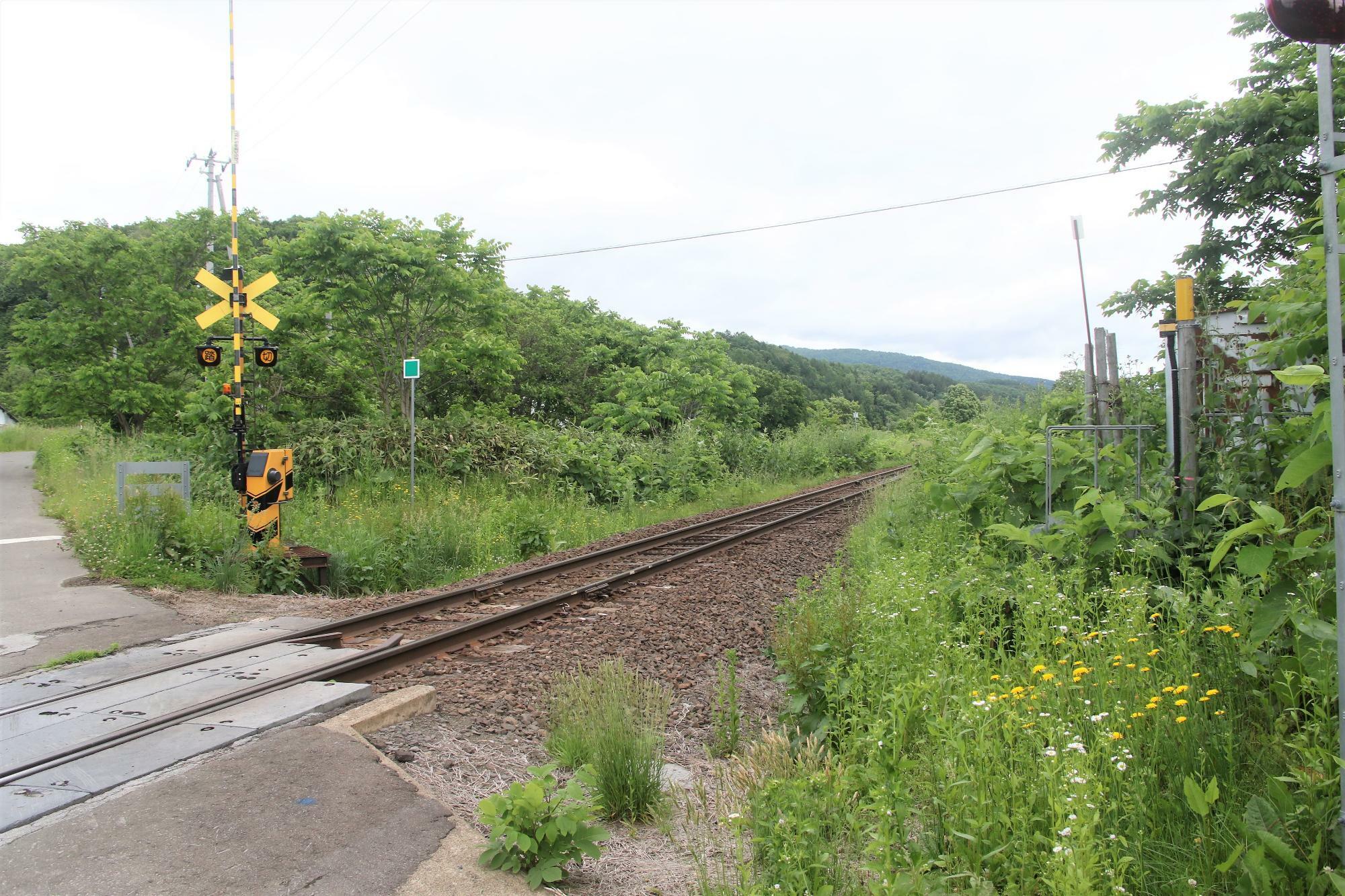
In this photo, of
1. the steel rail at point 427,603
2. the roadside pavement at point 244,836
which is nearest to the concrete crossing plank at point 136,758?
the roadside pavement at point 244,836

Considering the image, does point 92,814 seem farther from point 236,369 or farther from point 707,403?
point 707,403

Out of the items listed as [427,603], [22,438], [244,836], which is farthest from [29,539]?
[22,438]

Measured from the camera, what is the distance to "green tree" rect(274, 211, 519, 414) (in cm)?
1552

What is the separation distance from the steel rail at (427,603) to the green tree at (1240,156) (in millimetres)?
8745

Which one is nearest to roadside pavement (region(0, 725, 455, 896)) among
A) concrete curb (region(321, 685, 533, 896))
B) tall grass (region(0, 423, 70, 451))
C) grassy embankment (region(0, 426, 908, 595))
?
concrete curb (region(321, 685, 533, 896))

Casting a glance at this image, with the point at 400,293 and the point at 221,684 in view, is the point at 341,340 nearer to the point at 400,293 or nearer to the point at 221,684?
the point at 400,293

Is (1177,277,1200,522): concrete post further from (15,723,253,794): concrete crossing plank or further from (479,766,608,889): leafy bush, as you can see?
(15,723,253,794): concrete crossing plank

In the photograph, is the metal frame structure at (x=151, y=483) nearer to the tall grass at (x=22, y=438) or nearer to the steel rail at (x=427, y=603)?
the steel rail at (x=427, y=603)

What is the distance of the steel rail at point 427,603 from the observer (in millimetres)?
5172

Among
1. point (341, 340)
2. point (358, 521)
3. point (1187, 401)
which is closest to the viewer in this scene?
point (1187, 401)

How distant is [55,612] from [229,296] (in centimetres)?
451

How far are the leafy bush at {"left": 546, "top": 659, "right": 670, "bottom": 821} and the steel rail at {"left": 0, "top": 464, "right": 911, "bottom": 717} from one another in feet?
8.68

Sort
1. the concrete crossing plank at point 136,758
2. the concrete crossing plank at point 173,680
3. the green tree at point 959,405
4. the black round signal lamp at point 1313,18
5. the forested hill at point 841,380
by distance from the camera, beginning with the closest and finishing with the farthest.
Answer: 1. the black round signal lamp at point 1313,18
2. the concrete crossing plank at point 136,758
3. the concrete crossing plank at point 173,680
4. the green tree at point 959,405
5. the forested hill at point 841,380

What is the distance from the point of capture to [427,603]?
7.75 m
